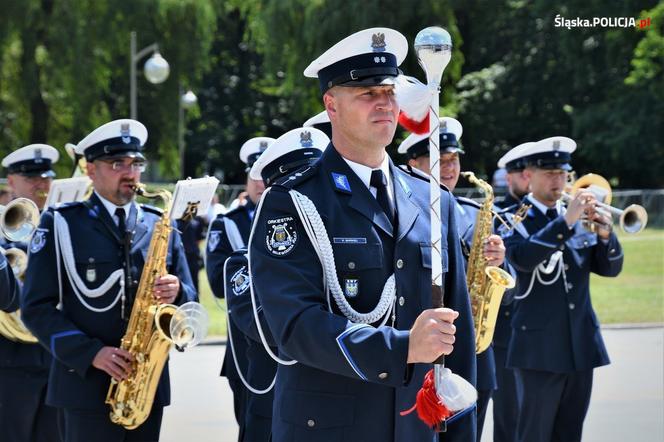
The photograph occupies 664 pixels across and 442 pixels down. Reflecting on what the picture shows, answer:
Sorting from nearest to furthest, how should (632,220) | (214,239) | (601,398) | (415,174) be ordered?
(415,174)
(214,239)
(632,220)
(601,398)

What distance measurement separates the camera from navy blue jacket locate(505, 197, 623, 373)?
7.20 m

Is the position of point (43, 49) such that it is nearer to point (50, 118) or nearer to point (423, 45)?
point (50, 118)

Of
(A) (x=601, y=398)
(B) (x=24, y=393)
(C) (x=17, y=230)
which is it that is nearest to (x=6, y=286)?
(C) (x=17, y=230)

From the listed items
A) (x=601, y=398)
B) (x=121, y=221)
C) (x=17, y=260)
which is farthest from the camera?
(x=601, y=398)

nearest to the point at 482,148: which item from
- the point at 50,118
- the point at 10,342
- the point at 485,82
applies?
the point at 485,82

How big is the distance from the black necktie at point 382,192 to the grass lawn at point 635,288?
12480 mm

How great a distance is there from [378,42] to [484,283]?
3.25 meters

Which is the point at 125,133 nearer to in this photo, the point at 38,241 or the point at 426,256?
the point at 38,241

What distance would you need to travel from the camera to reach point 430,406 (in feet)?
A: 11.5

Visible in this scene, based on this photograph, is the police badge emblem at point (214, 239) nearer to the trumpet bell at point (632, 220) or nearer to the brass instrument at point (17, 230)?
the brass instrument at point (17, 230)

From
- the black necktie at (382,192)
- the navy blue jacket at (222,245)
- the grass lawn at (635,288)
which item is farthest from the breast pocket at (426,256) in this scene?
the grass lawn at (635,288)

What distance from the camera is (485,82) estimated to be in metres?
44.8

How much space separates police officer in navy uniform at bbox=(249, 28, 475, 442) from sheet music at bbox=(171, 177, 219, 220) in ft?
7.57

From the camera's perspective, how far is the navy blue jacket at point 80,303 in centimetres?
586
